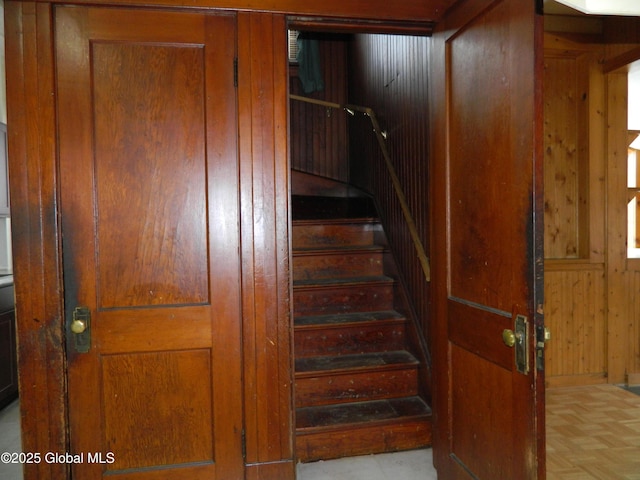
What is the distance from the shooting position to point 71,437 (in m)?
1.85

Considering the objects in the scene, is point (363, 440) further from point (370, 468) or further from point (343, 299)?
point (343, 299)

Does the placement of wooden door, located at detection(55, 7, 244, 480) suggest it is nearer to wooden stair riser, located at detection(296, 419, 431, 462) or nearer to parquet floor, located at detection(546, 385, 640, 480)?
wooden stair riser, located at detection(296, 419, 431, 462)

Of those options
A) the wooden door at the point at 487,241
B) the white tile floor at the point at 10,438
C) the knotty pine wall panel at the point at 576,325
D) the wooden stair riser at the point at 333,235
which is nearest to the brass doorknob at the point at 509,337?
the wooden door at the point at 487,241

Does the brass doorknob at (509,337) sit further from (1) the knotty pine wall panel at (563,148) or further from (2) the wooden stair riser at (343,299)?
(1) the knotty pine wall panel at (563,148)

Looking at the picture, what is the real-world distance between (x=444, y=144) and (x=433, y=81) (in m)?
0.34

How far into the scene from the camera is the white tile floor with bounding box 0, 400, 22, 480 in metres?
2.28

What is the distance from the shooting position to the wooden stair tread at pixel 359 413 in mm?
2369

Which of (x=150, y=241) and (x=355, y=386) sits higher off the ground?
(x=150, y=241)

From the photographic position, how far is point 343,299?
3.08m

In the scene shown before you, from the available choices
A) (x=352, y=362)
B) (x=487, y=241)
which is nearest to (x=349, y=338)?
(x=352, y=362)

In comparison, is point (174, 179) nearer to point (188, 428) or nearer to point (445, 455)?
point (188, 428)

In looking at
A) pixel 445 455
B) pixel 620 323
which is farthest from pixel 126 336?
pixel 620 323

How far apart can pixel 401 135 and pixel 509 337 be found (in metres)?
1.89

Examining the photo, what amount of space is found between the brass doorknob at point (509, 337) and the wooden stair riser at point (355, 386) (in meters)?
1.21
